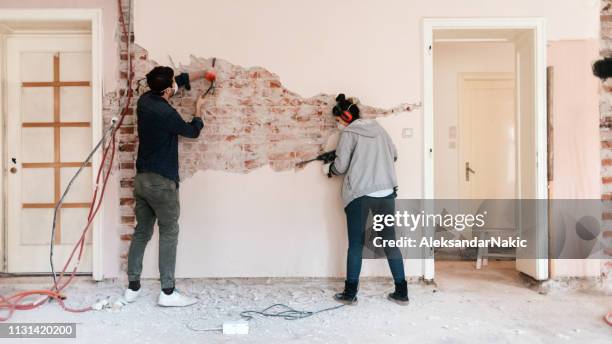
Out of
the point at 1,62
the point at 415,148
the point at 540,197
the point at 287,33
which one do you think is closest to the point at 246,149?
the point at 287,33

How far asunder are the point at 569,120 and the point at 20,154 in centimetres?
424

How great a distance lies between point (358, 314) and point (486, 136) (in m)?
3.34

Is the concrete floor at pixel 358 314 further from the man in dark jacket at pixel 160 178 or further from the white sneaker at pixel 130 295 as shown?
the man in dark jacket at pixel 160 178

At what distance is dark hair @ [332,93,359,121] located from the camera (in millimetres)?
2980

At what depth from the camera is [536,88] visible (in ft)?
10.4

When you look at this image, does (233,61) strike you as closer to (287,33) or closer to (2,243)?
(287,33)

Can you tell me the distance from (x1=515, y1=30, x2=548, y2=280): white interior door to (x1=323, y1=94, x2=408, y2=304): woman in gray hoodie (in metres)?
1.17

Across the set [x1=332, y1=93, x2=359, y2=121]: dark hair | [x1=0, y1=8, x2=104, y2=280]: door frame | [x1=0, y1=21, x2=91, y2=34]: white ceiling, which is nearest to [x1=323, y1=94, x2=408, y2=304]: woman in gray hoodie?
[x1=332, y1=93, x2=359, y2=121]: dark hair

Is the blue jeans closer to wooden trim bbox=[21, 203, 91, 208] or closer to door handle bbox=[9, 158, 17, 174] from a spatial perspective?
wooden trim bbox=[21, 203, 91, 208]

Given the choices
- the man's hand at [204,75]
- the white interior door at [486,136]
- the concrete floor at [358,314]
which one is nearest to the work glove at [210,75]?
the man's hand at [204,75]

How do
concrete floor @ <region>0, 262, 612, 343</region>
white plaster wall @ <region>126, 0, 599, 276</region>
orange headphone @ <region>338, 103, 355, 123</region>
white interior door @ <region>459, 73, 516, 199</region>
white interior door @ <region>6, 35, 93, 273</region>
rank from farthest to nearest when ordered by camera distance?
white interior door @ <region>459, 73, 516, 199</region>
white interior door @ <region>6, 35, 93, 273</region>
white plaster wall @ <region>126, 0, 599, 276</region>
orange headphone @ <region>338, 103, 355, 123</region>
concrete floor @ <region>0, 262, 612, 343</region>

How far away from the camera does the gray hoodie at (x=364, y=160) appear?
284cm

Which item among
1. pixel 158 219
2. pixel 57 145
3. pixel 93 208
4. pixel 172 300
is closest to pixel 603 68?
pixel 158 219

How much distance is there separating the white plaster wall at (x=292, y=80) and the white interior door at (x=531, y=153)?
456 millimetres
